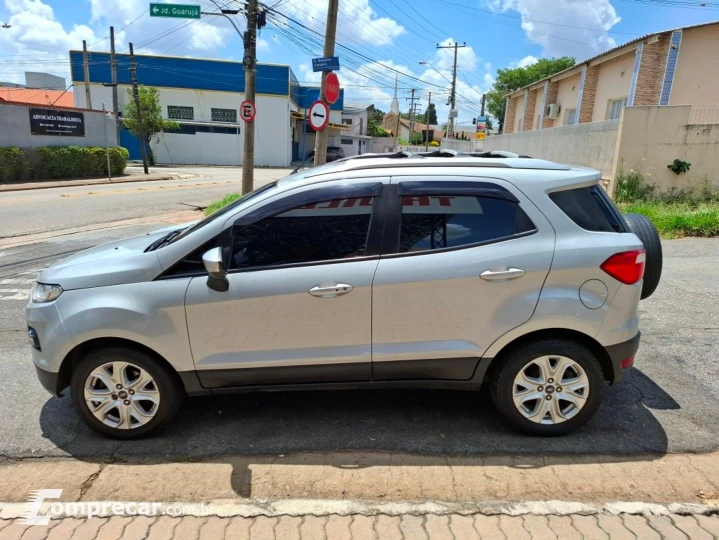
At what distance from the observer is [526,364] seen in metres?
3.13

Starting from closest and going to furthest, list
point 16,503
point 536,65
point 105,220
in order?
point 16,503
point 105,220
point 536,65

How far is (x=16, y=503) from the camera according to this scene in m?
2.71

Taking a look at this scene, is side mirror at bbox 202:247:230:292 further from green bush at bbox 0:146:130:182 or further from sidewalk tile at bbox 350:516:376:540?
green bush at bbox 0:146:130:182

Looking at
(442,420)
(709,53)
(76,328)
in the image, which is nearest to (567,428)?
(442,420)

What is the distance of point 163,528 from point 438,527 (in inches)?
54.0

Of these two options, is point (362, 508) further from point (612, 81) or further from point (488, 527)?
point (612, 81)

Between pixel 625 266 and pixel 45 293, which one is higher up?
pixel 625 266

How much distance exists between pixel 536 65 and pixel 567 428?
6540 cm

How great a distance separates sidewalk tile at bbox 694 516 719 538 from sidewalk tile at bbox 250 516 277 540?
7.03 ft

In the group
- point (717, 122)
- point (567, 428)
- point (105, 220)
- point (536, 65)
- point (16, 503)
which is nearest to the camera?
point (16, 503)

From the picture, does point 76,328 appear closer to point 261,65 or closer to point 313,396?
point 313,396

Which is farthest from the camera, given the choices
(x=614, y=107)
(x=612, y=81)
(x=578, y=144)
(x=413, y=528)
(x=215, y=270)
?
(x=614, y=107)

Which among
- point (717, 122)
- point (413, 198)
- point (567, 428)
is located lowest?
point (567, 428)

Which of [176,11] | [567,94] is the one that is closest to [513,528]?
[176,11]
